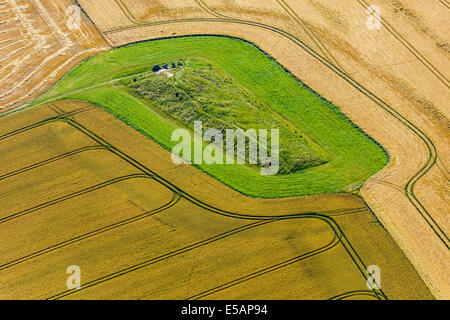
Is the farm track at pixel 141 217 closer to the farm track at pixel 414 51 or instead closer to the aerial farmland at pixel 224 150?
the aerial farmland at pixel 224 150

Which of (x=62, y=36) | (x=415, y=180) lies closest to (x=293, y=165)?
(x=415, y=180)

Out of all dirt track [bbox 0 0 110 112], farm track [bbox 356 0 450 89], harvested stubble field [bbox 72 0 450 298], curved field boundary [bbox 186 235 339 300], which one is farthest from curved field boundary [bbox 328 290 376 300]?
dirt track [bbox 0 0 110 112]

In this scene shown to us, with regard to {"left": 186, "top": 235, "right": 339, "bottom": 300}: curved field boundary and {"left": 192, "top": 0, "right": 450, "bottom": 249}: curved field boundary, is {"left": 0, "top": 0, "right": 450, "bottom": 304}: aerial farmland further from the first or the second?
{"left": 192, "top": 0, "right": 450, "bottom": 249}: curved field boundary

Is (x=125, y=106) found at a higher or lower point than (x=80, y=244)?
higher

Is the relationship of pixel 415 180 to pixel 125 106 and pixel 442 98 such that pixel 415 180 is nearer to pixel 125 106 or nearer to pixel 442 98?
pixel 442 98

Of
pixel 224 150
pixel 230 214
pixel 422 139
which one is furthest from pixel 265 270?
pixel 422 139
